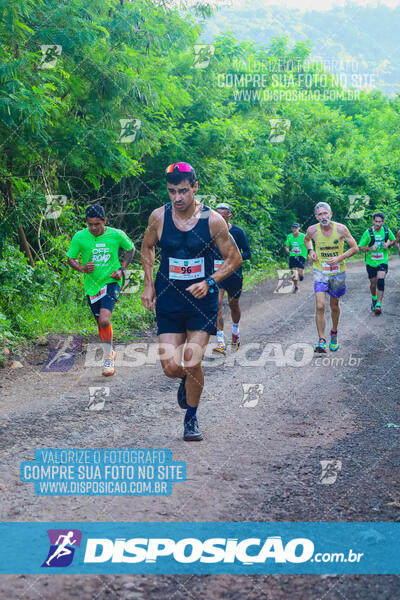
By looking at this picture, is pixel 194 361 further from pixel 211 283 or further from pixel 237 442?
pixel 237 442

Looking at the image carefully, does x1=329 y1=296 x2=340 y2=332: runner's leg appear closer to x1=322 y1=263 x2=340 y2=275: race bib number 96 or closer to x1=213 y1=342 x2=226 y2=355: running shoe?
x1=322 y1=263 x2=340 y2=275: race bib number 96

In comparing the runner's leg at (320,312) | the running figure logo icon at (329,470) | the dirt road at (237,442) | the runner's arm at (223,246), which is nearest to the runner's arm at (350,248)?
the runner's leg at (320,312)

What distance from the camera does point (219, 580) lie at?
3.19m

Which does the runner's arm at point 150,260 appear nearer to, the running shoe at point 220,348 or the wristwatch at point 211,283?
the wristwatch at point 211,283

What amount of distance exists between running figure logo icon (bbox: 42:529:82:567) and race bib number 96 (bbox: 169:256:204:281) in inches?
91.4

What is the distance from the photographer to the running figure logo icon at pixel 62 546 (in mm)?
3283

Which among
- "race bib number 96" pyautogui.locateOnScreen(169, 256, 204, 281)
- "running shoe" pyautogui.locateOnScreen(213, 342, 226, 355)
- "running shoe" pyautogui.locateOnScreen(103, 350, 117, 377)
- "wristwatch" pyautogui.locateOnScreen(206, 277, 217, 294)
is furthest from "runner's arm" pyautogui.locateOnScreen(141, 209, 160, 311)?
"running shoe" pyautogui.locateOnScreen(213, 342, 226, 355)

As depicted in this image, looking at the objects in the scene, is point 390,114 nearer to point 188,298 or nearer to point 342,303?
point 342,303

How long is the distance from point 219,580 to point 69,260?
5415 mm

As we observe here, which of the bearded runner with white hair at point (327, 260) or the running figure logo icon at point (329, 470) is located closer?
the running figure logo icon at point (329, 470)

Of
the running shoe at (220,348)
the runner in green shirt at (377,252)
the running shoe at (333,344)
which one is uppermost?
the running shoe at (333,344)

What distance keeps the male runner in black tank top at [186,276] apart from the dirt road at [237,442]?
67 centimetres

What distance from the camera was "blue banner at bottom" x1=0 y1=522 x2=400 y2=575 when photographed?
3293 mm

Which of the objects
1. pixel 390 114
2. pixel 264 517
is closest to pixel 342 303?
pixel 264 517
